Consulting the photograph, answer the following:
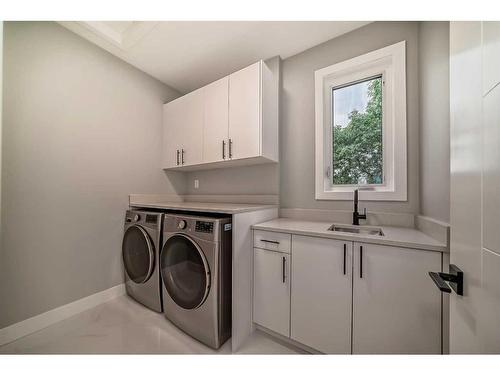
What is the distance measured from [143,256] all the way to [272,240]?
4.20 ft

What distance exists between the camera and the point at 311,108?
1.79 meters

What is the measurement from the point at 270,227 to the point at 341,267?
50 centimetres

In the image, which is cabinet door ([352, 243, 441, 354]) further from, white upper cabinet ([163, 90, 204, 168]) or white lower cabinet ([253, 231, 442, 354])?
white upper cabinet ([163, 90, 204, 168])

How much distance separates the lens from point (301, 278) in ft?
3.86

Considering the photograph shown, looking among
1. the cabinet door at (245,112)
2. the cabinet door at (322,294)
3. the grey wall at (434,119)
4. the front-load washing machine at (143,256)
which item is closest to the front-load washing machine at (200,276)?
the front-load washing machine at (143,256)

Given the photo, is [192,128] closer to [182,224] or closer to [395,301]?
[182,224]

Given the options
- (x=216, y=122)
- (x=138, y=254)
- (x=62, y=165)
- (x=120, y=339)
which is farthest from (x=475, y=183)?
(x=62, y=165)

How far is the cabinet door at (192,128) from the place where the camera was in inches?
78.3

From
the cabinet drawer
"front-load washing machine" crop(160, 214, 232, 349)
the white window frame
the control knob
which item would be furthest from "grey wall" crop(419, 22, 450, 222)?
the control knob

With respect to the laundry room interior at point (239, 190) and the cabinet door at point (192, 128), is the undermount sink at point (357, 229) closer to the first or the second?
the laundry room interior at point (239, 190)

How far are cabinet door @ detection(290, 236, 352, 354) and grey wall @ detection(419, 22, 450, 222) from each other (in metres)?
0.61

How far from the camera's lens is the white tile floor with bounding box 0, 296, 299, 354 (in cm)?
123

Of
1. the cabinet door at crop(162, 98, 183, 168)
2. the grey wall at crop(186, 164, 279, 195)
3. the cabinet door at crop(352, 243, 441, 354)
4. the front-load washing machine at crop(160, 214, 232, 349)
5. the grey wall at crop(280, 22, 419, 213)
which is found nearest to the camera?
the cabinet door at crop(352, 243, 441, 354)
